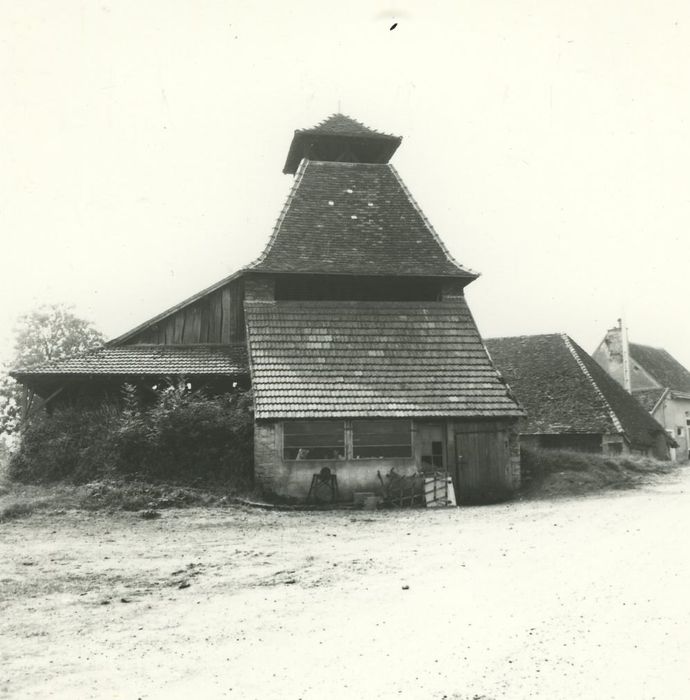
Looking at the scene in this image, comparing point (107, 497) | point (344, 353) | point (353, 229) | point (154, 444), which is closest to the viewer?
point (107, 497)

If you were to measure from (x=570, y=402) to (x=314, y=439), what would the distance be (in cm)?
1529

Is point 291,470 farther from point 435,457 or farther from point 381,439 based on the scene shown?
point 435,457

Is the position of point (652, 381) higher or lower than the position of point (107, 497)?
higher

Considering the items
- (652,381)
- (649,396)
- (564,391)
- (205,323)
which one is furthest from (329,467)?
(652,381)

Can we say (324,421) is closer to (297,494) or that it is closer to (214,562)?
(297,494)

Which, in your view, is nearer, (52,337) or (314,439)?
(314,439)

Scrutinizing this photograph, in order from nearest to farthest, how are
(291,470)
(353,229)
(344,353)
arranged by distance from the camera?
(291,470) < (344,353) < (353,229)

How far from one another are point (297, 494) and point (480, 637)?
11.2m

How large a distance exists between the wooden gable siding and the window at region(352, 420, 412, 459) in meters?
5.52

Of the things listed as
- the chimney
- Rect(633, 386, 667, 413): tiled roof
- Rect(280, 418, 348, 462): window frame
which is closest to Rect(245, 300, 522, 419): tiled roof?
Rect(280, 418, 348, 462): window frame

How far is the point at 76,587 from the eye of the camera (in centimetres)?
844

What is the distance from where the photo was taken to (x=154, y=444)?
55.7ft

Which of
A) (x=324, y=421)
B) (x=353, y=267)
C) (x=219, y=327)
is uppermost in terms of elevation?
(x=353, y=267)

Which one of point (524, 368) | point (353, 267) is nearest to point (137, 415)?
point (353, 267)
